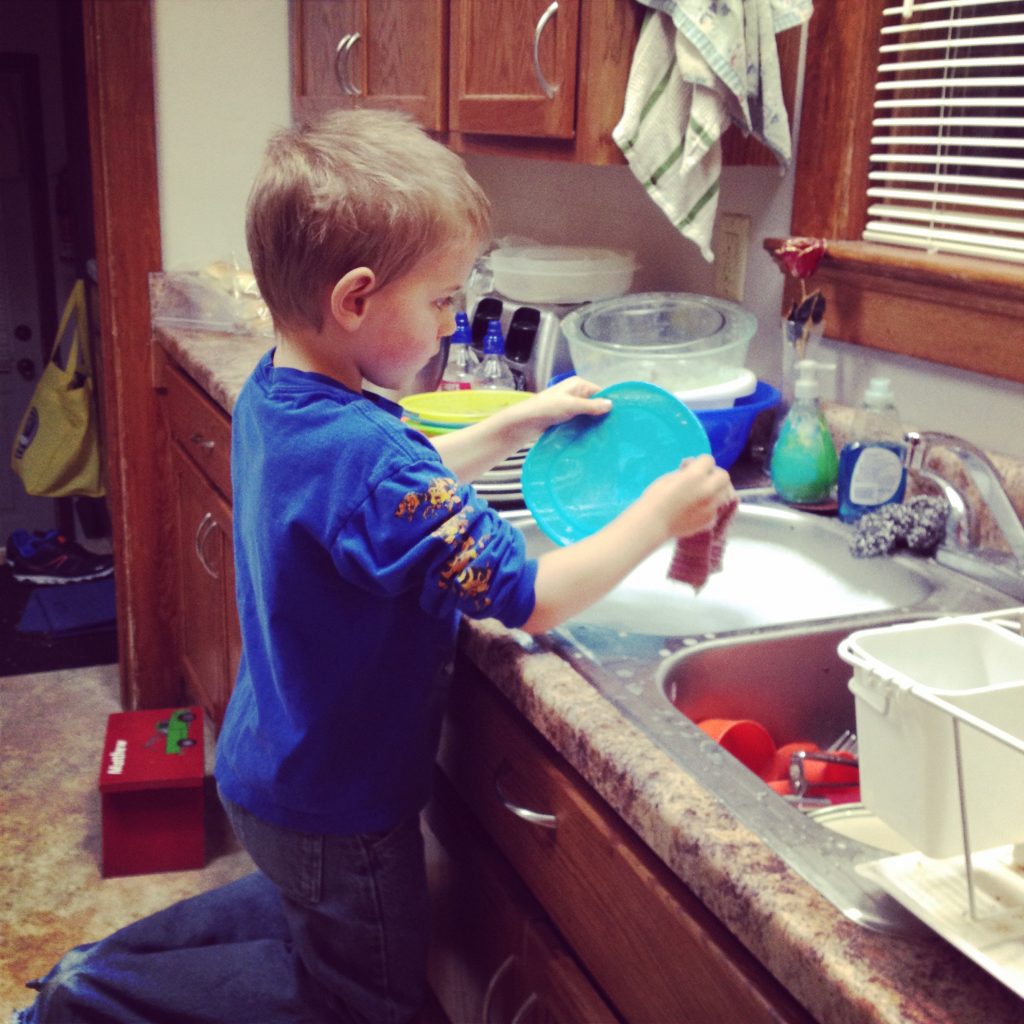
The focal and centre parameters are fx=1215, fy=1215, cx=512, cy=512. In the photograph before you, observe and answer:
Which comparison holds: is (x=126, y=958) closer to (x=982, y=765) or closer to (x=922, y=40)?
(x=982, y=765)

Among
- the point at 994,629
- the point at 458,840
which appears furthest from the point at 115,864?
the point at 994,629

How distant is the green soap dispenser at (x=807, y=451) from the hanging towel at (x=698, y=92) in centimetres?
30

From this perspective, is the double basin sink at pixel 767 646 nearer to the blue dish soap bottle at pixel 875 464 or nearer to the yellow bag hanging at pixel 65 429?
the blue dish soap bottle at pixel 875 464

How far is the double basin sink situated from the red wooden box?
1.10 meters

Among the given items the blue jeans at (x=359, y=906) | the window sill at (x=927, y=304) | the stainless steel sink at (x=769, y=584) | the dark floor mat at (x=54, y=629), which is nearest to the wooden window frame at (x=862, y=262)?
the window sill at (x=927, y=304)

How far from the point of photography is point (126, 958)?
1526 millimetres

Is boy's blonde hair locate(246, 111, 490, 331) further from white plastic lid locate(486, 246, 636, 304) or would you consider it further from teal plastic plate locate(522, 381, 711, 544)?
white plastic lid locate(486, 246, 636, 304)

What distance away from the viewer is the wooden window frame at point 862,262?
1.32 meters

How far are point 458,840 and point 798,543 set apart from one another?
544 millimetres

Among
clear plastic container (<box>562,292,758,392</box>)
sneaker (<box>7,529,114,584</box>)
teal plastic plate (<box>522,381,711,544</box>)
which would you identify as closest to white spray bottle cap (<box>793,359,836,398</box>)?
clear plastic container (<box>562,292,758,392</box>)

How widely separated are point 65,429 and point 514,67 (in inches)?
108

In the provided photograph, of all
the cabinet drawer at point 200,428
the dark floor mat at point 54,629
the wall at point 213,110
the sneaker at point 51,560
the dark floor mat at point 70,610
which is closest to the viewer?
the cabinet drawer at point 200,428

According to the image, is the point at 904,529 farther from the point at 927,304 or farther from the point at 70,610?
the point at 70,610

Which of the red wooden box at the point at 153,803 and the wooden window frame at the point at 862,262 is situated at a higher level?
the wooden window frame at the point at 862,262
